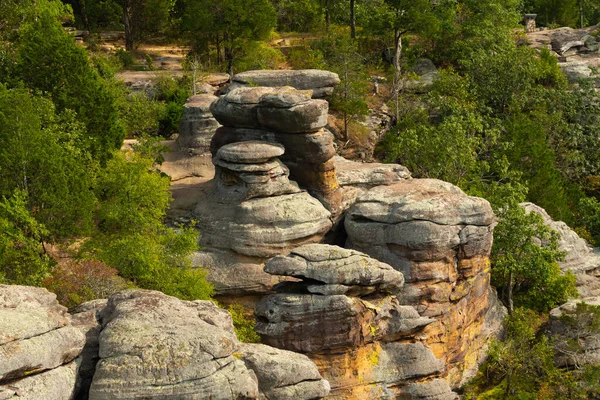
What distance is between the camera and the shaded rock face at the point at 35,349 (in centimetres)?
2272

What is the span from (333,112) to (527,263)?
2450 cm

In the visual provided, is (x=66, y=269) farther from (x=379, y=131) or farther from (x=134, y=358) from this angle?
(x=379, y=131)

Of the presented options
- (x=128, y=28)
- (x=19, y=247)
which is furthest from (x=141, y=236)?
(x=128, y=28)

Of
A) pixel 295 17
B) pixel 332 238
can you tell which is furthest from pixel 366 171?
pixel 295 17

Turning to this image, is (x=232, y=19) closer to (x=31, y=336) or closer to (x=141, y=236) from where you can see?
(x=141, y=236)

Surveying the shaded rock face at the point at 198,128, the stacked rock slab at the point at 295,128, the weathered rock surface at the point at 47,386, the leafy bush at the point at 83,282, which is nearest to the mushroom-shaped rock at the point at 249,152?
the stacked rock slab at the point at 295,128

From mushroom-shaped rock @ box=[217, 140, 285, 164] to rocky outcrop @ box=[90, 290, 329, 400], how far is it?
56.4 ft

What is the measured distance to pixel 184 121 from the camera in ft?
177

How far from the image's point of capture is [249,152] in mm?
43781

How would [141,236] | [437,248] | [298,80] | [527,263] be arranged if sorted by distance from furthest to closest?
[298,80] < [527,263] < [437,248] < [141,236]

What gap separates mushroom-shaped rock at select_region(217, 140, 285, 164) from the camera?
43.7m

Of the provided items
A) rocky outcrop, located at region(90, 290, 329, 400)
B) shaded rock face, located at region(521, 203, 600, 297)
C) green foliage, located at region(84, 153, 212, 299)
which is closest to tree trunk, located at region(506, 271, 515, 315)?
shaded rock face, located at region(521, 203, 600, 297)

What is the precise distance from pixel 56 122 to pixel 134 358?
995 inches

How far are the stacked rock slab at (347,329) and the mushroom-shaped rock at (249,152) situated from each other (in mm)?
9276
